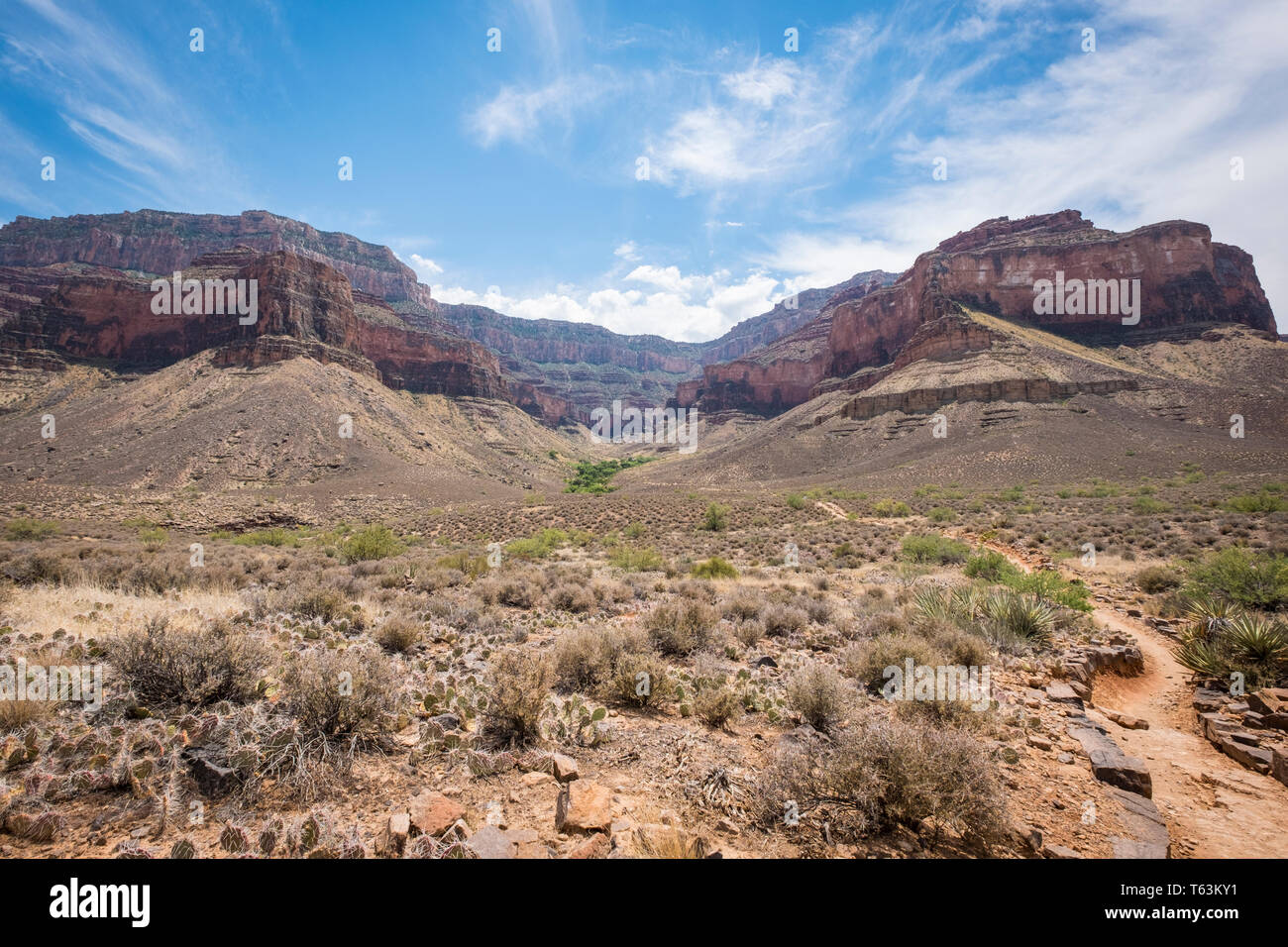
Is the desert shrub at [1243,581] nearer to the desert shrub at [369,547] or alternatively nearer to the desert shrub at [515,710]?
the desert shrub at [515,710]

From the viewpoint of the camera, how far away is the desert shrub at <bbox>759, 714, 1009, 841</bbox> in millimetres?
2996

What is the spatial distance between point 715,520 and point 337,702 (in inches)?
906

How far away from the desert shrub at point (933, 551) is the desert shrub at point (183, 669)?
16.5 metres

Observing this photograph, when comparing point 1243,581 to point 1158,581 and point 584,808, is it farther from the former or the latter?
point 584,808

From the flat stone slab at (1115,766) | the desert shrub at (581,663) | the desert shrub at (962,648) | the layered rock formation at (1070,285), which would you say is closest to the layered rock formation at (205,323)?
the desert shrub at (581,663)

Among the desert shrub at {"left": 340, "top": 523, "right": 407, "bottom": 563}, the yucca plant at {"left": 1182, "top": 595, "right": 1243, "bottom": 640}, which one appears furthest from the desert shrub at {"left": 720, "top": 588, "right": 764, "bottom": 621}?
the desert shrub at {"left": 340, "top": 523, "right": 407, "bottom": 563}

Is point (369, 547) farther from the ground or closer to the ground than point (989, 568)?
farther from the ground

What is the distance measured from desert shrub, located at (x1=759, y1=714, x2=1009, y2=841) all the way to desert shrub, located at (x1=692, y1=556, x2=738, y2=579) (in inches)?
397

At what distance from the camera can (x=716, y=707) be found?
4.59m

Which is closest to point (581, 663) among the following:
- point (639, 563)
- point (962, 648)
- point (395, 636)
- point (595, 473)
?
point (395, 636)

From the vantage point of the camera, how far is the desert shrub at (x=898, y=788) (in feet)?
9.83

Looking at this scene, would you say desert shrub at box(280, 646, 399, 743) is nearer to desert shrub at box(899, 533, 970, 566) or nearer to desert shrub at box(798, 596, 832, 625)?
desert shrub at box(798, 596, 832, 625)

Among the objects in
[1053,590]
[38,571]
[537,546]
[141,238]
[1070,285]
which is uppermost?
[141,238]
